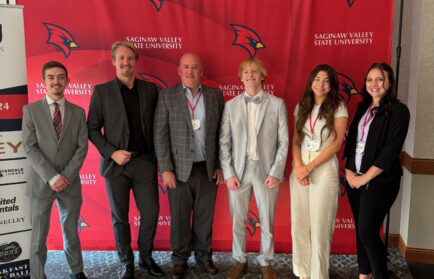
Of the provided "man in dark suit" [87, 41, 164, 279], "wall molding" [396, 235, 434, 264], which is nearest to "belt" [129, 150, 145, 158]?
"man in dark suit" [87, 41, 164, 279]

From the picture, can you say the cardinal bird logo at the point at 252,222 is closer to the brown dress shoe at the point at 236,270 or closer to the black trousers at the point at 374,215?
the brown dress shoe at the point at 236,270

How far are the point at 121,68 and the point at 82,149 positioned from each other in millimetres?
745

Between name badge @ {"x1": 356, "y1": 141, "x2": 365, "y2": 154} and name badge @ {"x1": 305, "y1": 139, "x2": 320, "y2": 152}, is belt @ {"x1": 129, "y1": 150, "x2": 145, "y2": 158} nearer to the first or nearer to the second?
name badge @ {"x1": 305, "y1": 139, "x2": 320, "y2": 152}

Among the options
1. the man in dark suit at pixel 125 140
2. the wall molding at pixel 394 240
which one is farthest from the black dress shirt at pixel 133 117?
the wall molding at pixel 394 240

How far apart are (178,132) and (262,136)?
703 millimetres

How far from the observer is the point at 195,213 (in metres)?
2.97

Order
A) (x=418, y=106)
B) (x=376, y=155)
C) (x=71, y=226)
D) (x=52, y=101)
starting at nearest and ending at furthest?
(x=376, y=155), (x=52, y=101), (x=71, y=226), (x=418, y=106)

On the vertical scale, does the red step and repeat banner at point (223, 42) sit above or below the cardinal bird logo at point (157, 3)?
below

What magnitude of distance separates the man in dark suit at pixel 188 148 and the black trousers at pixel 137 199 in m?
0.16

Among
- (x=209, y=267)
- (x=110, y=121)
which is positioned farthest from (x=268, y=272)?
(x=110, y=121)

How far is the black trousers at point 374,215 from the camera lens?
2.40 m

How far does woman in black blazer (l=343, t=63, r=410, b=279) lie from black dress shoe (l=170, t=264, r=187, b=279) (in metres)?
1.53

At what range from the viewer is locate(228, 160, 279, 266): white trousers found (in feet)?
9.07

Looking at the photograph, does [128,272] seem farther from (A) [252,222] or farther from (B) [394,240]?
(B) [394,240]
